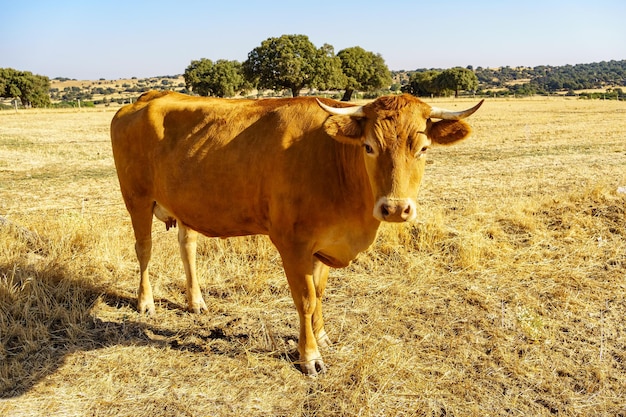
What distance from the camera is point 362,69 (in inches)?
2687

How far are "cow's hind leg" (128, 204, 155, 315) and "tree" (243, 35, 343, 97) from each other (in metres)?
47.9

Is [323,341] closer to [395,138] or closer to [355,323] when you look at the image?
[355,323]

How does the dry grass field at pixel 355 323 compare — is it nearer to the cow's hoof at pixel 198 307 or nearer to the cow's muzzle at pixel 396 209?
the cow's hoof at pixel 198 307

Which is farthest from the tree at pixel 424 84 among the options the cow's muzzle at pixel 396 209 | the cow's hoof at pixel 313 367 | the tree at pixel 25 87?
the cow's muzzle at pixel 396 209

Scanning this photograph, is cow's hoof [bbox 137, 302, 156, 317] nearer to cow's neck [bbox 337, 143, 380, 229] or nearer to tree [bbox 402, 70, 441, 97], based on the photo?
cow's neck [bbox 337, 143, 380, 229]

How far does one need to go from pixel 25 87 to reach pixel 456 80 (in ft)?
225

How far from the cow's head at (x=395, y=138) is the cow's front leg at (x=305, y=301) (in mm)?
1043

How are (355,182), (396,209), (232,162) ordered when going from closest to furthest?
(396,209), (355,182), (232,162)

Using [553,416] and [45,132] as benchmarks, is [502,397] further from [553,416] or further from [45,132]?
[45,132]

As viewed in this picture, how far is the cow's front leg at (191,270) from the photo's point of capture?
552cm

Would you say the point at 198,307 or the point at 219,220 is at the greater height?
the point at 219,220

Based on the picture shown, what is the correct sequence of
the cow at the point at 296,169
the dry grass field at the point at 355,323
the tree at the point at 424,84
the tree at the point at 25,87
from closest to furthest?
1. the cow at the point at 296,169
2. the dry grass field at the point at 355,323
3. the tree at the point at 25,87
4. the tree at the point at 424,84

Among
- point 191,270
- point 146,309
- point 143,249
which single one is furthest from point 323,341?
point 143,249

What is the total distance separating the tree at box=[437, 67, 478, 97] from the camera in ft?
271
